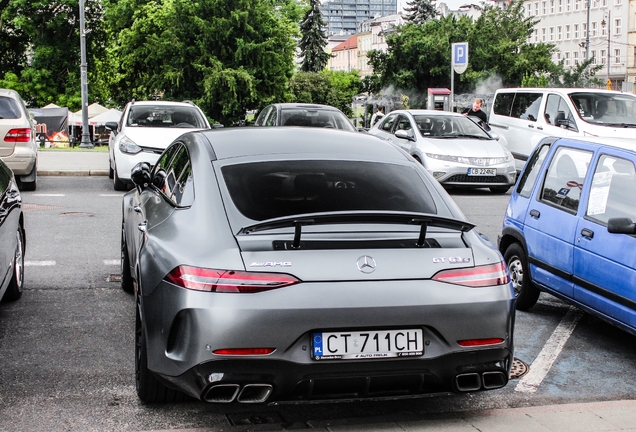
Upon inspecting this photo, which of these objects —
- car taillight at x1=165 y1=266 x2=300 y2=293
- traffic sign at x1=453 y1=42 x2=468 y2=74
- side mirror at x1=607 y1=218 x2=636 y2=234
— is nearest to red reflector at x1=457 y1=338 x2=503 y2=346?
car taillight at x1=165 y1=266 x2=300 y2=293

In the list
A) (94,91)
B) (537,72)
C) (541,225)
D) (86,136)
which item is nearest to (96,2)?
(94,91)

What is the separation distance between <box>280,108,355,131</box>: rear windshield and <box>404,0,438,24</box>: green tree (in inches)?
4273

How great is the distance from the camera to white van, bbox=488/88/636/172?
56.9 ft

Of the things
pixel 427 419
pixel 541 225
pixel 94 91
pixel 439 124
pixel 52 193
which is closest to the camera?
pixel 427 419

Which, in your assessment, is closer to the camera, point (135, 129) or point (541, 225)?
point (541, 225)

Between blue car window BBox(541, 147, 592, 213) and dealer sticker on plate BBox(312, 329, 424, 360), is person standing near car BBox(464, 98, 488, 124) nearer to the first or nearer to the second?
blue car window BBox(541, 147, 592, 213)

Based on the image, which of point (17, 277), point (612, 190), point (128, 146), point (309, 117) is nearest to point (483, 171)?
point (309, 117)

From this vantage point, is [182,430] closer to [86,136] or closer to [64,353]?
[64,353]

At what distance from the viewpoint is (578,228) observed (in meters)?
6.59

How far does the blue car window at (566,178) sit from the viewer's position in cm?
681

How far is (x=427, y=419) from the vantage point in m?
4.71

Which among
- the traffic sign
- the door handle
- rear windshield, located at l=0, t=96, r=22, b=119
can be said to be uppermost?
the traffic sign

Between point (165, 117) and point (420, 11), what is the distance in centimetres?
11255

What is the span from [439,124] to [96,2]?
145 ft
